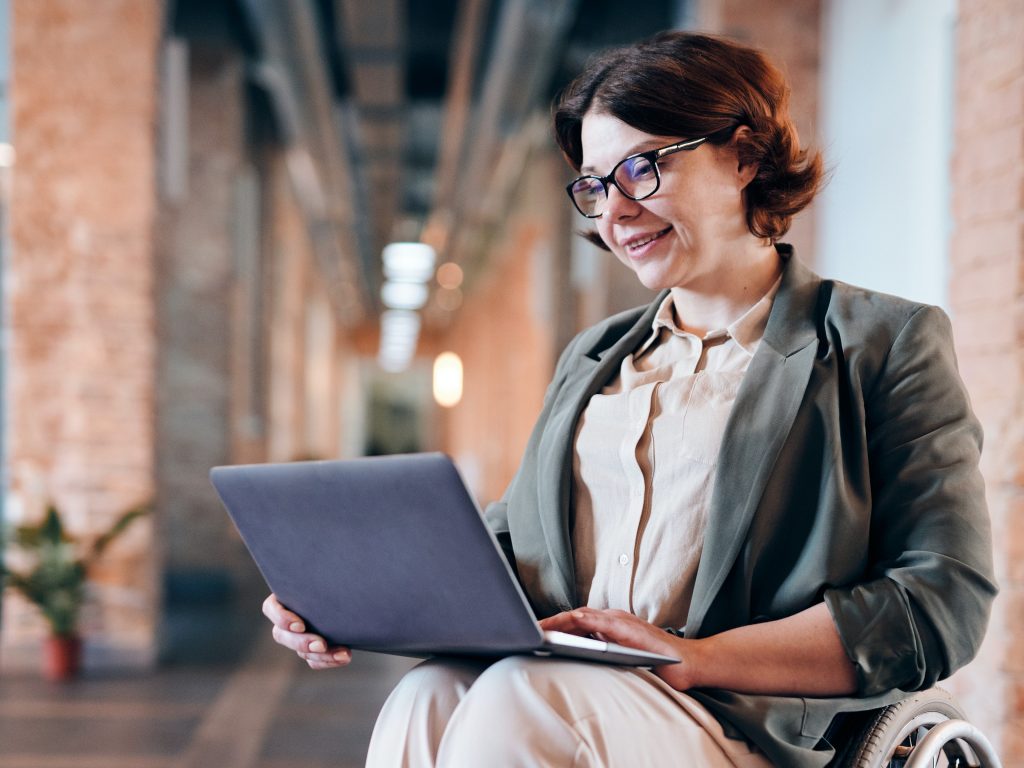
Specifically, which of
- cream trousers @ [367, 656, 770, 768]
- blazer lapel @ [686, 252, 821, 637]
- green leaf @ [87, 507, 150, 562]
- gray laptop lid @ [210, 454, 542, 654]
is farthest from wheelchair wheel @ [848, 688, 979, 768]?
green leaf @ [87, 507, 150, 562]

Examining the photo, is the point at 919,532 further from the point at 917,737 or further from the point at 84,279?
the point at 84,279

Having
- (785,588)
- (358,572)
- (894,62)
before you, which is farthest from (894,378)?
(894,62)

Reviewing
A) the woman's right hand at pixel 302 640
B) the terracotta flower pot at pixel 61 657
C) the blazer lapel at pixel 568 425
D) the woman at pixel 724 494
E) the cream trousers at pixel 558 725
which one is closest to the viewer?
the cream trousers at pixel 558 725

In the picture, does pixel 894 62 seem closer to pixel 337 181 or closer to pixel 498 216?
pixel 337 181

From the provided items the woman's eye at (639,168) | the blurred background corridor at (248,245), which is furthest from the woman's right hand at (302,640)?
the blurred background corridor at (248,245)

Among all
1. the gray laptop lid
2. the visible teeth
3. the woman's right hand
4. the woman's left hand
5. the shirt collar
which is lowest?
the woman's right hand

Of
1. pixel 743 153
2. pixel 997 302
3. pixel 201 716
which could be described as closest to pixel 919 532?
pixel 743 153

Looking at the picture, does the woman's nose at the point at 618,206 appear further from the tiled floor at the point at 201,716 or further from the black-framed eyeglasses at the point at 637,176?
the tiled floor at the point at 201,716

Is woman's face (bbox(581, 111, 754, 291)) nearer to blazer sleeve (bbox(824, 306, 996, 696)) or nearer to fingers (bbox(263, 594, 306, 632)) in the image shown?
blazer sleeve (bbox(824, 306, 996, 696))

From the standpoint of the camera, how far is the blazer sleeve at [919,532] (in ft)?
4.33

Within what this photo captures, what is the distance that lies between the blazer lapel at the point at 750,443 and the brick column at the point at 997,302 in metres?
1.16

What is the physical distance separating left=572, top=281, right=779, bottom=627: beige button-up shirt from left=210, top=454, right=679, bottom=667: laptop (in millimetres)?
221

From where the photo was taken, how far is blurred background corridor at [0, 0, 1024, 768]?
261cm

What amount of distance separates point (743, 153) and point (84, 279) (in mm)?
4696
